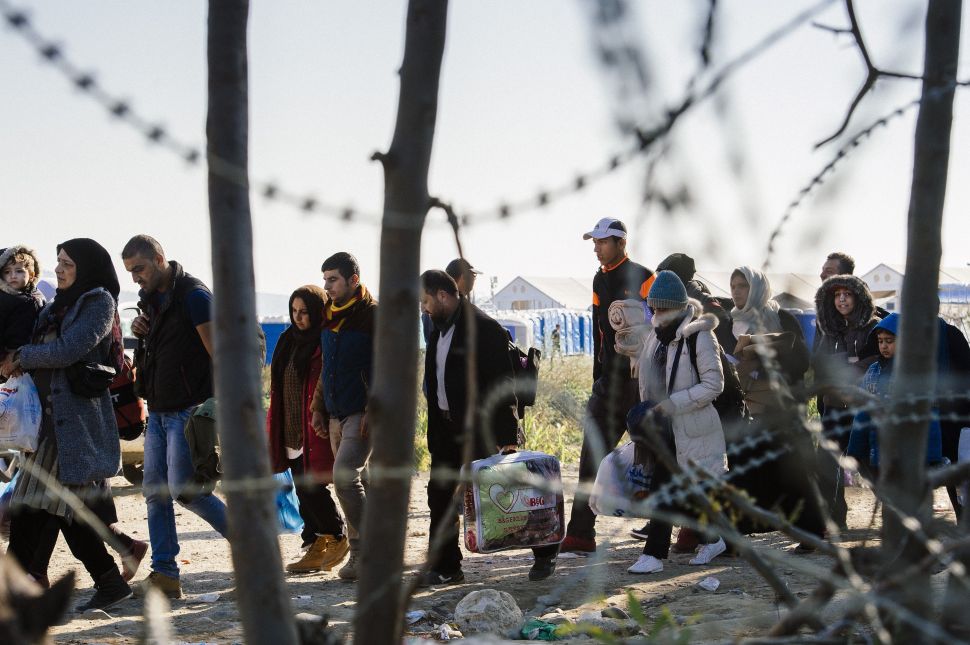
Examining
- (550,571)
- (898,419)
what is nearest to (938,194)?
(898,419)

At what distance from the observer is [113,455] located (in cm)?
595

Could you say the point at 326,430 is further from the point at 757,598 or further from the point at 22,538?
the point at 757,598

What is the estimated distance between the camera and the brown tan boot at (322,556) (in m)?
6.88

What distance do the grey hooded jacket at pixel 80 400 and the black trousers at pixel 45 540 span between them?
11.4 inches

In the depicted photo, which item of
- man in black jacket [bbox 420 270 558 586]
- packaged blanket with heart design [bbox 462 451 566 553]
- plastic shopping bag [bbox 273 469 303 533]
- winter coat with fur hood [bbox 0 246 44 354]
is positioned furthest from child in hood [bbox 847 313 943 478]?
winter coat with fur hood [bbox 0 246 44 354]

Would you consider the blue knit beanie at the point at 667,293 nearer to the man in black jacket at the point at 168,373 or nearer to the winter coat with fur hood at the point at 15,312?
the man in black jacket at the point at 168,373

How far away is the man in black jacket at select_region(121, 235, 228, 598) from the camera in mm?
6051

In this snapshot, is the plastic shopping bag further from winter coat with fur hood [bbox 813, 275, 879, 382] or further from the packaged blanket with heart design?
winter coat with fur hood [bbox 813, 275, 879, 382]

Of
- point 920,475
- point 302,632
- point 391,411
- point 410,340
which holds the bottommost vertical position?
point 302,632

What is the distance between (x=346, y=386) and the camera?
6.59 meters

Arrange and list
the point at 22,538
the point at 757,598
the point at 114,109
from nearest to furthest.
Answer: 1. the point at 114,109
2. the point at 757,598
3. the point at 22,538

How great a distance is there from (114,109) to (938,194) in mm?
1410

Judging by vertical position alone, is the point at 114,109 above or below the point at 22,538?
above

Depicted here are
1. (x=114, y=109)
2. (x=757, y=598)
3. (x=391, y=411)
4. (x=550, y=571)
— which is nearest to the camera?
(x=114, y=109)
